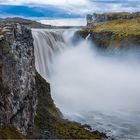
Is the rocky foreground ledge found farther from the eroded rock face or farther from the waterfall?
the waterfall

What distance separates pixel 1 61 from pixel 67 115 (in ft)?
122

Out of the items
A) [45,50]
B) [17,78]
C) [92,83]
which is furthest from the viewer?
[92,83]

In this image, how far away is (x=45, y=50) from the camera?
454ft

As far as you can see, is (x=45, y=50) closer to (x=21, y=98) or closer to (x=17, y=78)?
(x=21, y=98)

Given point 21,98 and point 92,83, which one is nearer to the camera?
point 21,98

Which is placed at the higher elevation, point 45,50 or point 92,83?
point 45,50

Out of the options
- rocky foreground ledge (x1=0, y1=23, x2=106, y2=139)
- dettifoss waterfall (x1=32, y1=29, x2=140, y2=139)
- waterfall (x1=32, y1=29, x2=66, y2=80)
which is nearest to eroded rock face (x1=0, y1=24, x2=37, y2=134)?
rocky foreground ledge (x1=0, y1=23, x2=106, y2=139)

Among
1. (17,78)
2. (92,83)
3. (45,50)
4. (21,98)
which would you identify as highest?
Result: (45,50)

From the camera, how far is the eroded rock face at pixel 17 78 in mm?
61250

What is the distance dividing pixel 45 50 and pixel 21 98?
73.3 metres

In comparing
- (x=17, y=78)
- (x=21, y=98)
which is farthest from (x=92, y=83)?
(x=17, y=78)

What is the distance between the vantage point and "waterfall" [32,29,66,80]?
411 feet

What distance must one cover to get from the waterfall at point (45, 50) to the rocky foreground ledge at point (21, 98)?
1781 inches

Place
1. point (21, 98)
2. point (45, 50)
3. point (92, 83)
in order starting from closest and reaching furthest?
point (21, 98)
point (45, 50)
point (92, 83)
